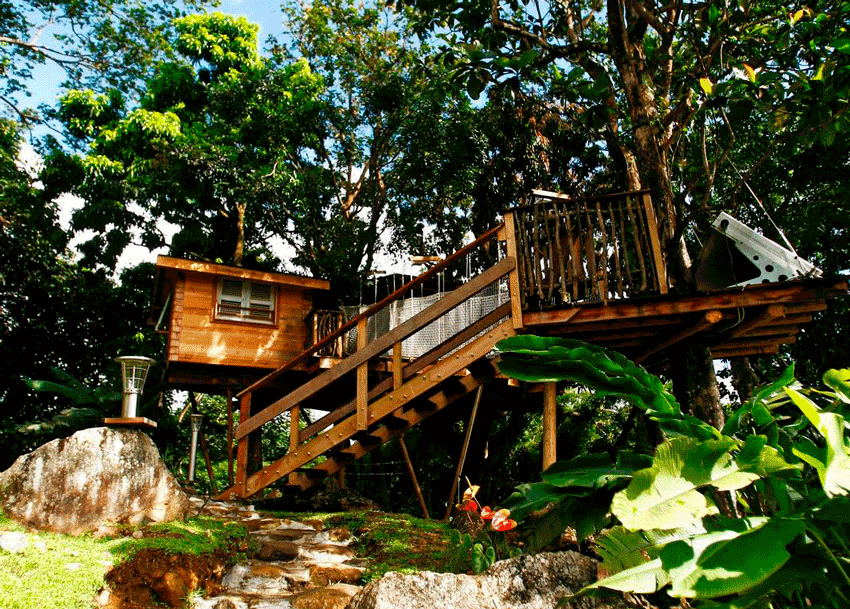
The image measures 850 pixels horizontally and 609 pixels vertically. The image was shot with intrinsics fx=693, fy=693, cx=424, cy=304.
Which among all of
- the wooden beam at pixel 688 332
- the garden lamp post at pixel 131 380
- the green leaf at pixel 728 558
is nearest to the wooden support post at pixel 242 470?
the garden lamp post at pixel 131 380

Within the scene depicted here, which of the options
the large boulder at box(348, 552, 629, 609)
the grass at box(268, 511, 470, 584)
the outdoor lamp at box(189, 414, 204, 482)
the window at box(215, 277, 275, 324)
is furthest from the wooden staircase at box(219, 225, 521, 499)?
the window at box(215, 277, 275, 324)

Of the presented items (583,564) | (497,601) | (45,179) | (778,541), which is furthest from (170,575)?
(45,179)

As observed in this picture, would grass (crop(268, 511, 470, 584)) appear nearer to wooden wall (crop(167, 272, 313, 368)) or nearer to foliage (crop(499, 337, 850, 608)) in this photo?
foliage (crop(499, 337, 850, 608))

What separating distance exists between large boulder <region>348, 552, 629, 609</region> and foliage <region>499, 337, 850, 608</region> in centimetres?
63

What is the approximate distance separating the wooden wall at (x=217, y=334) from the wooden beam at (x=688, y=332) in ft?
26.3

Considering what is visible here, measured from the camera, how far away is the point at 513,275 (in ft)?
25.2

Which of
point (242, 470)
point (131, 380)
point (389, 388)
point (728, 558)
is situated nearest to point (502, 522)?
point (728, 558)

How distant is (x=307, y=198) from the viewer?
1691cm

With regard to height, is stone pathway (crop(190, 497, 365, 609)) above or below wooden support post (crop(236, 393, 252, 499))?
below

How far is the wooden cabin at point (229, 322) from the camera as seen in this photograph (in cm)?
1370

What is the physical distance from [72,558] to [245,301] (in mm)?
9568

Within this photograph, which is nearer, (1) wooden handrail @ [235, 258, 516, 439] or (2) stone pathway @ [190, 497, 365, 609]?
(2) stone pathway @ [190, 497, 365, 609]

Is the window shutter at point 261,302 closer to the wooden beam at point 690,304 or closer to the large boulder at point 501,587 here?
the wooden beam at point 690,304

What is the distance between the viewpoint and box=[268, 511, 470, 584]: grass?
5.71 m
